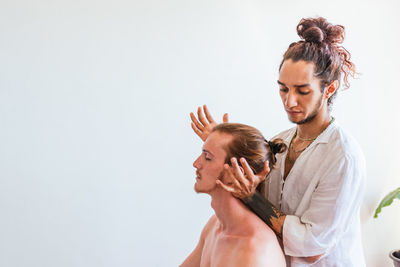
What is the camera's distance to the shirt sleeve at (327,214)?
1.68 metres

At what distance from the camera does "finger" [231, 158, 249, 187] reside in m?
1.54

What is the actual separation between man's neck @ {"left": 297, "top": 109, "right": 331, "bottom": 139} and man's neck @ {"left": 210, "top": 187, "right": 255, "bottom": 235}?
1.32 feet

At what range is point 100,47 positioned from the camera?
280 centimetres

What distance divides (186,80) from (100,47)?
518 mm

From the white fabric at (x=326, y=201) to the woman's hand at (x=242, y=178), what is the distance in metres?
0.19

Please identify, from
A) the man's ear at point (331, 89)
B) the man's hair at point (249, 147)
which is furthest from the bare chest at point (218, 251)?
the man's ear at point (331, 89)

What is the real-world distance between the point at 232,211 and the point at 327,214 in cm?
30

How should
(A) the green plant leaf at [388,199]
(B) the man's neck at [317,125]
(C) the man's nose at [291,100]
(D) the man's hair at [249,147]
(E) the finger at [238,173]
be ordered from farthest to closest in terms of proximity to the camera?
(A) the green plant leaf at [388,199] → (B) the man's neck at [317,125] → (C) the man's nose at [291,100] → (D) the man's hair at [249,147] → (E) the finger at [238,173]

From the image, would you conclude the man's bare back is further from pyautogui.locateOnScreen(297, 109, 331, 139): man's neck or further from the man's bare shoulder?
pyautogui.locateOnScreen(297, 109, 331, 139): man's neck

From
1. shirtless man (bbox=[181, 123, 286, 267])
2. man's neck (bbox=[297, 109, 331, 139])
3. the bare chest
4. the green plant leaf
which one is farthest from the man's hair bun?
the green plant leaf

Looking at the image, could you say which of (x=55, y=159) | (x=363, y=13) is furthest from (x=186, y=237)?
(x=363, y=13)

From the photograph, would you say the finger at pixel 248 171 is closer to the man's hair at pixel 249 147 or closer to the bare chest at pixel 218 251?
the man's hair at pixel 249 147

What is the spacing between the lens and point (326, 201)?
1.70 metres

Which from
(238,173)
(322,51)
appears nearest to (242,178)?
(238,173)
